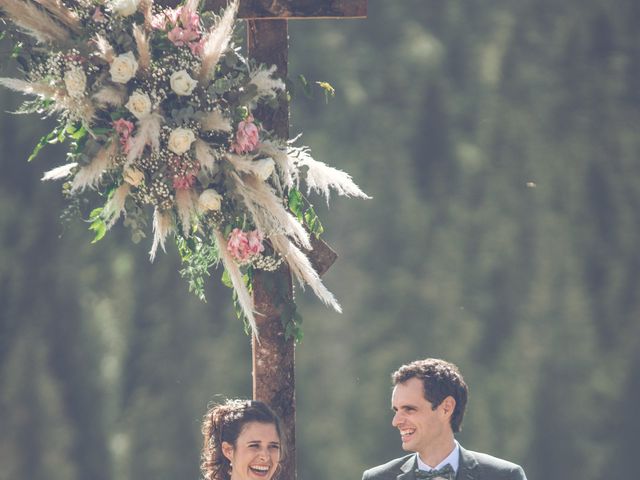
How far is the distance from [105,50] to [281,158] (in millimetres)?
618

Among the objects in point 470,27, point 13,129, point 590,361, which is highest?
point 470,27

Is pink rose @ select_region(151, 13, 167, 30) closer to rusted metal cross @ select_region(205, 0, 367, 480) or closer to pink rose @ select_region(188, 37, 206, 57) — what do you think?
pink rose @ select_region(188, 37, 206, 57)

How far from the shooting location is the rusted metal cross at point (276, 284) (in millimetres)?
4637

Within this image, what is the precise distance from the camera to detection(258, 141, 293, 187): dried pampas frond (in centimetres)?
452

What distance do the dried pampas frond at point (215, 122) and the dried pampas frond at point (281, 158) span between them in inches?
6.3

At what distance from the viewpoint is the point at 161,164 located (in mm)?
4395

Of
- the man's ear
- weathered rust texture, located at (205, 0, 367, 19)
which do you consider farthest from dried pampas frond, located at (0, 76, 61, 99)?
the man's ear

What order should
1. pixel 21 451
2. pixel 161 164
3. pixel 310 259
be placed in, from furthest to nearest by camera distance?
pixel 21 451
pixel 310 259
pixel 161 164

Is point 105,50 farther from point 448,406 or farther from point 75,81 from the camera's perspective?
point 448,406

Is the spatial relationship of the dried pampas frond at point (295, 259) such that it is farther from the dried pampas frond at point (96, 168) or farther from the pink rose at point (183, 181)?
the dried pampas frond at point (96, 168)

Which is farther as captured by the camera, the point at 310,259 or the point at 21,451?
the point at 21,451

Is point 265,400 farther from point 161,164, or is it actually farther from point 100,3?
point 100,3

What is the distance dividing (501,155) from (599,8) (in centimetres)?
94

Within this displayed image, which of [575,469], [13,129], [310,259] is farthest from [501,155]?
[310,259]
